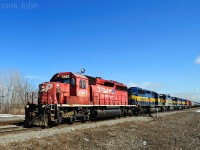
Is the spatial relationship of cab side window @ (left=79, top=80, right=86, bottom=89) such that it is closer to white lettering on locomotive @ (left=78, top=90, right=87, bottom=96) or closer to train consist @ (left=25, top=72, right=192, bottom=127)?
train consist @ (left=25, top=72, right=192, bottom=127)

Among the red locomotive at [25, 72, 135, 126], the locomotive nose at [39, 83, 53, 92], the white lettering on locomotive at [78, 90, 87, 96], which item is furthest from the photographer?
the white lettering on locomotive at [78, 90, 87, 96]

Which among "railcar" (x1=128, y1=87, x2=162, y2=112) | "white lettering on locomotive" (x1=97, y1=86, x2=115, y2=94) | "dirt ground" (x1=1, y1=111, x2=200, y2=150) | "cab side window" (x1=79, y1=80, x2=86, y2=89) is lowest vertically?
"dirt ground" (x1=1, y1=111, x2=200, y2=150)

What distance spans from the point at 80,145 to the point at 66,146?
0.70 m

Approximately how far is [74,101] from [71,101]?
388 millimetres

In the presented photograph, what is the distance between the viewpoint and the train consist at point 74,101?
1655 centimetres

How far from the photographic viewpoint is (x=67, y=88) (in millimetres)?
19031

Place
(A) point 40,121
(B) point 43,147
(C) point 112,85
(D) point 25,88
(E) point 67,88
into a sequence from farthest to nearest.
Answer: (D) point 25,88 < (C) point 112,85 < (E) point 67,88 < (A) point 40,121 < (B) point 43,147

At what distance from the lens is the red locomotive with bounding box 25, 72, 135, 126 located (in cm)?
1653

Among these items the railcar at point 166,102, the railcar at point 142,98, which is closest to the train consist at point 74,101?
the railcar at point 142,98

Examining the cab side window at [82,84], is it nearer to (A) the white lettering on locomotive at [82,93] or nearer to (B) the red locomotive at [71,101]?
(B) the red locomotive at [71,101]

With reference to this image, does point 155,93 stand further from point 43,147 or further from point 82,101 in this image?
point 43,147

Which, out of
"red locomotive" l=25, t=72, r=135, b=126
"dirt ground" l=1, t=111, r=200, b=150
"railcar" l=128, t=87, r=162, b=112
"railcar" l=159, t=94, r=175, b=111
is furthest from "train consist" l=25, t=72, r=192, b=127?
"railcar" l=159, t=94, r=175, b=111

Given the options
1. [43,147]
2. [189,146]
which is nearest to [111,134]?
[189,146]

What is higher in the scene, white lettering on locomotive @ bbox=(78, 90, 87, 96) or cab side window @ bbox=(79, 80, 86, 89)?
cab side window @ bbox=(79, 80, 86, 89)
